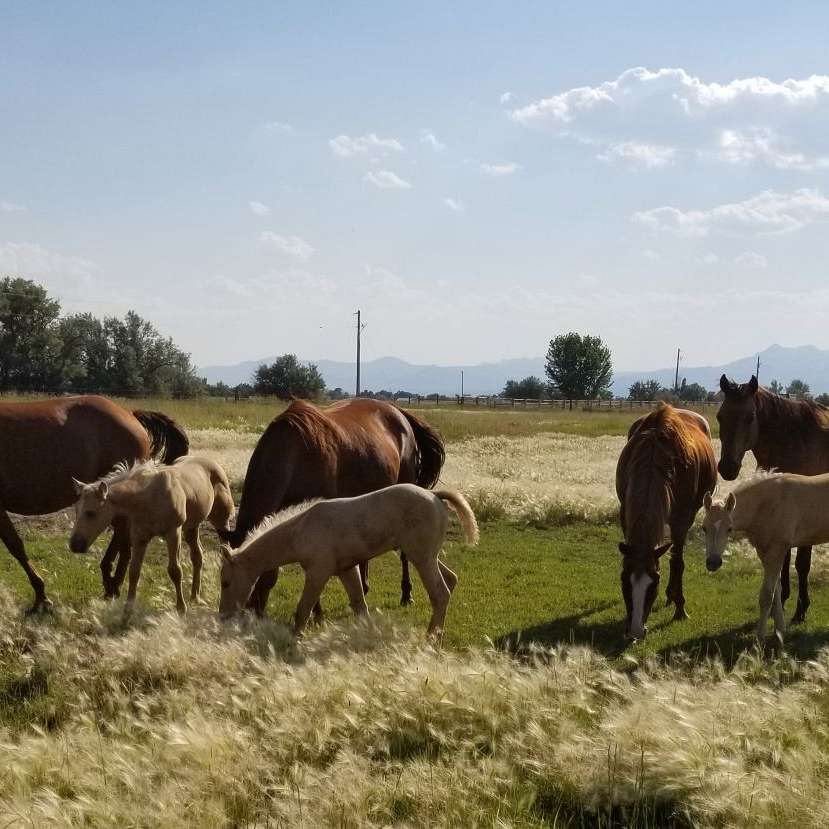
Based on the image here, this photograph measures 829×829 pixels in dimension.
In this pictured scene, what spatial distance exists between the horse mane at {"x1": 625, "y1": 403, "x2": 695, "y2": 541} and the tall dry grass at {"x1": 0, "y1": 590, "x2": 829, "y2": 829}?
2.31 m

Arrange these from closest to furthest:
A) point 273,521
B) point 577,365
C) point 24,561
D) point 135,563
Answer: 1. point 273,521
2. point 135,563
3. point 24,561
4. point 577,365

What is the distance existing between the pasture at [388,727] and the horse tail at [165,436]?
3.88m

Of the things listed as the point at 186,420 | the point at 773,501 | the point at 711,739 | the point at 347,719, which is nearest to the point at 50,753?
the point at 347,719

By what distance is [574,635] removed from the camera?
9.26m

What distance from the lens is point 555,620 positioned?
9969mm

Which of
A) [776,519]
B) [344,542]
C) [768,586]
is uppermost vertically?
[776,519]

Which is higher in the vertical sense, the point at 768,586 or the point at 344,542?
the point at 344,542

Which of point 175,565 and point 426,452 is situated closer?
point 175,565

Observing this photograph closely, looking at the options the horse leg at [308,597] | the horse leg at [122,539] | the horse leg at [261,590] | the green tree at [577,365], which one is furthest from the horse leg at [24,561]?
the green tree at [577,365]

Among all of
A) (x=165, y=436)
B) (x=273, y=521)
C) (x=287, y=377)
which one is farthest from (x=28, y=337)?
(x=273, y=521)

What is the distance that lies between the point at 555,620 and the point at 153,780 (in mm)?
5934

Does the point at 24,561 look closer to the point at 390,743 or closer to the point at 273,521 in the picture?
the point at 273,521

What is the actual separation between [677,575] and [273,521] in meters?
5.21

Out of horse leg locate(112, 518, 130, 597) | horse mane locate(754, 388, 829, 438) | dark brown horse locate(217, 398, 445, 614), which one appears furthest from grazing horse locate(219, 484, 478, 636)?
horse mane locate(754, 388, 829, 438)
